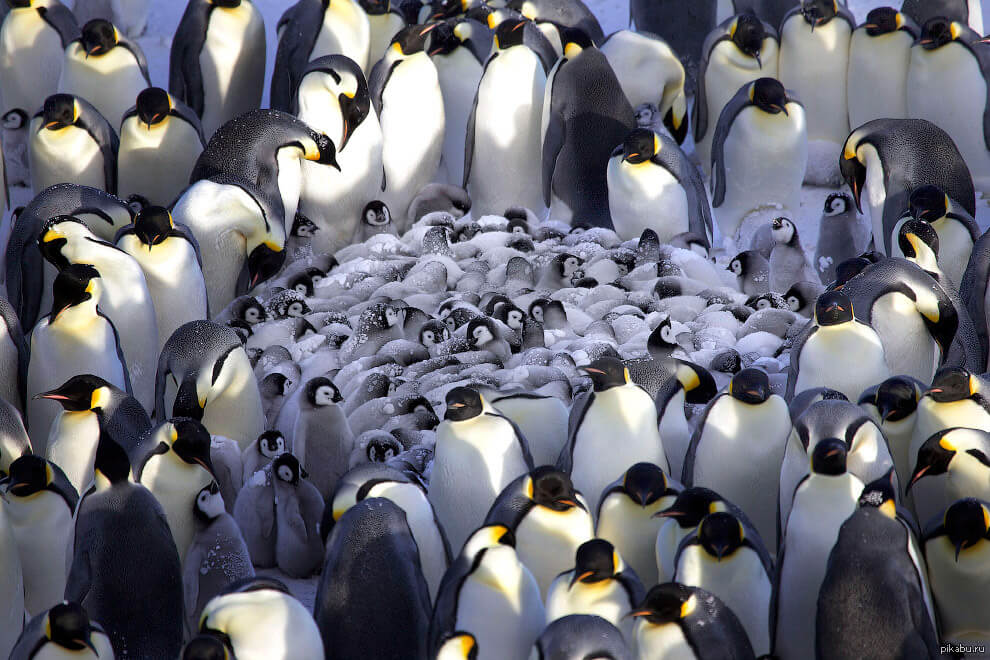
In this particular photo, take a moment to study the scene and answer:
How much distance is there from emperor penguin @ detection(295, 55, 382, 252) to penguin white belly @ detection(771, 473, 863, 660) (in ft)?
12.7

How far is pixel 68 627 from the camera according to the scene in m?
3.36

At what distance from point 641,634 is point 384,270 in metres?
3.49

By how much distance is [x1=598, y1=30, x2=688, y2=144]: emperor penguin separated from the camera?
8.09 meters

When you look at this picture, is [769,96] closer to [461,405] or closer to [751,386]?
[751,386]

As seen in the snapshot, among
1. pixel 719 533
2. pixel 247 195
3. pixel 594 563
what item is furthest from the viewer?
pixel 247 195

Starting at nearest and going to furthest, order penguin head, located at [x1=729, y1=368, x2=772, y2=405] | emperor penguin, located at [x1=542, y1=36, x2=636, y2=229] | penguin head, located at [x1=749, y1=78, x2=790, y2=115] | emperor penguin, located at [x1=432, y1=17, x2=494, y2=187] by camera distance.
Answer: penguin head, located at [x1=729, y1=368, x2=772, y2=405] → penguin head, located at [x1=749, y1=78, x2=790, y2=115] → emperor penguin, located at [x1=542, y1=36, x2=636, y2=229] → emperor penguin, located at [x1=432, y1=17, x2=494, y2=187]

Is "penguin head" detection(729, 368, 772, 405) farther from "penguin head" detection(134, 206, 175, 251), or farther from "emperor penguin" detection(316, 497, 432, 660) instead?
"penguin head" detection(134, 206, 175, 251)

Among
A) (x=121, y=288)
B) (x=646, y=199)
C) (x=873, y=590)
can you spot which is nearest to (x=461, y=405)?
(x=873, y=590)

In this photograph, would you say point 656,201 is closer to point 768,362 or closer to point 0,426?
point 768,362

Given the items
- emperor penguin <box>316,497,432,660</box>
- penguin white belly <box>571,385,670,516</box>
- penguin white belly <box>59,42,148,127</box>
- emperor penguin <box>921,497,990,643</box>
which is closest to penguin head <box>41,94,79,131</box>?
penguin white belly <box>59,42,148,127</box>

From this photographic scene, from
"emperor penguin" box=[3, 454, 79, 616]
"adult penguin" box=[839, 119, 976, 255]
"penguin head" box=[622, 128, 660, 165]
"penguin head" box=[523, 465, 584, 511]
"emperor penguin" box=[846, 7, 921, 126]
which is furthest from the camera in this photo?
"emperor penguin" box=[846, 7, 921, 126]

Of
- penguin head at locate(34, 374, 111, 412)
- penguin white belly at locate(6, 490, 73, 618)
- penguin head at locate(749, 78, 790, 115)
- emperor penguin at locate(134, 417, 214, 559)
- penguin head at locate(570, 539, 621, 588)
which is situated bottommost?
penguin white belly at locate(6, 490, 73, 618)

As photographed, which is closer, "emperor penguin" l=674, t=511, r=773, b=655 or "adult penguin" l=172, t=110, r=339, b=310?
"emperor penguin" l=674, t=511, r=773, b=655

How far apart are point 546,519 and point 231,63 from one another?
490cm
